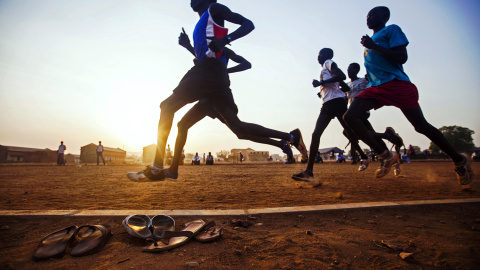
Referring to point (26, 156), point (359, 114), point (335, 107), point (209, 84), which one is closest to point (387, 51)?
point (359, 114)

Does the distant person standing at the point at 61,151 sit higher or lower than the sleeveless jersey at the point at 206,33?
lower

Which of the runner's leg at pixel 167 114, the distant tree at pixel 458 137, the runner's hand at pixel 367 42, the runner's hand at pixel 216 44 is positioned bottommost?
the runner's leg at pixel 167 114

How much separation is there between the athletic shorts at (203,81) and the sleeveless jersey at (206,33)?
88mm

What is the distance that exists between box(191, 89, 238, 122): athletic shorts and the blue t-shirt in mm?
2031

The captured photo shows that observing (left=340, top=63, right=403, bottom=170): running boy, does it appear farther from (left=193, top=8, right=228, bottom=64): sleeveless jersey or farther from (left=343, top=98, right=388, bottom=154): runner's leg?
(left=193, top=8, right=228, bottom=64): sleeveless jersey

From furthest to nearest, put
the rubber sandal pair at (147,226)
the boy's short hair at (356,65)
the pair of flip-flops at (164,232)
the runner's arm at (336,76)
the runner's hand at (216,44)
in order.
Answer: the boy's short hair at (356,65)
the runner's arm at (336,76)
the runner's hand at (216,44)
the rubber sandal pair at (147,226)
the pair of flip-flops at (164,232)

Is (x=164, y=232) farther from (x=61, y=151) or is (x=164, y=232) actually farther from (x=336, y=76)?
(x=61, y=151)

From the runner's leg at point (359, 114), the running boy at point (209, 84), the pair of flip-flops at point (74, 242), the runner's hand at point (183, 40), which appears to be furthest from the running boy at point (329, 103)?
the pair of flip-flops at point (74, 242)

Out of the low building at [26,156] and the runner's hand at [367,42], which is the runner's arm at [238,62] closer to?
the runner's hand at [367,42]

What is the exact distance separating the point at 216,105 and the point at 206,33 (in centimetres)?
82

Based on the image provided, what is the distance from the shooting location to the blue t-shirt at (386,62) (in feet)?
10.3

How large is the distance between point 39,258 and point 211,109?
2.10 meters

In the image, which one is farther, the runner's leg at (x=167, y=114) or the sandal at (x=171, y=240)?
the runner's leg at (x=167, y=114)

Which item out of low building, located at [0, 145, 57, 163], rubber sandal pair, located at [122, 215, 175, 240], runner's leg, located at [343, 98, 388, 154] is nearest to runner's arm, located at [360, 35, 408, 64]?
runner's leg, located at [343, 98, 388, 154]
